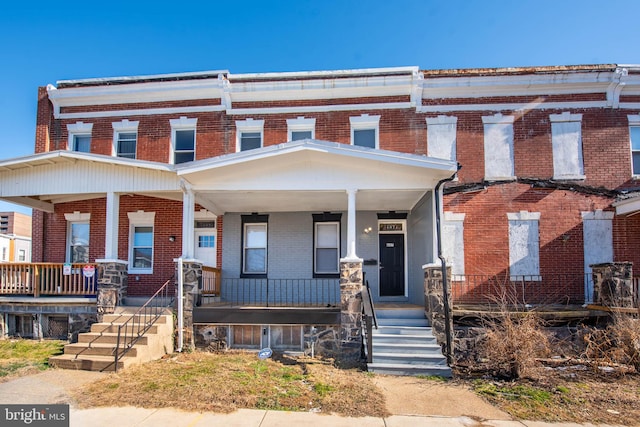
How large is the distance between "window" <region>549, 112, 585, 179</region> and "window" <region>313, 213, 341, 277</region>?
647 centimetres

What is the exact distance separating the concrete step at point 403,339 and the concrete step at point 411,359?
1.57ft

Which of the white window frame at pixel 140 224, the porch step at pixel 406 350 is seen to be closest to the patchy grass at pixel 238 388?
the porch step at pixel 406 350

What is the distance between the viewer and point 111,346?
8.82 m

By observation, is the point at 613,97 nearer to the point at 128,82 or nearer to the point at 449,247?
the point at 449,247

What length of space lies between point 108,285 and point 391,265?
7624 mm

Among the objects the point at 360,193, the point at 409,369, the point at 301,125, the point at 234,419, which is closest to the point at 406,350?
the point at 409,369

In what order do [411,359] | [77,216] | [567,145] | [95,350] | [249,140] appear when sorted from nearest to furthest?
[411,359] → [95,350] → [567,145] → [249,140] → [77,216]

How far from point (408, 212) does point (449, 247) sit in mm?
1574

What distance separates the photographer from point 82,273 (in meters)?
A: 11.6

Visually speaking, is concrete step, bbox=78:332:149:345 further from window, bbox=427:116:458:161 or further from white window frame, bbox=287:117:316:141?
window, bbox=427:116:458:161

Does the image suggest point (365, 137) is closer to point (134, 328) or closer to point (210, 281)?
point (210, 281)

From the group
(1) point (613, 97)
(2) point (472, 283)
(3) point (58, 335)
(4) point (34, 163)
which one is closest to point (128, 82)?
(4) point (34, 163)

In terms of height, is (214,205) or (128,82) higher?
(128,82)

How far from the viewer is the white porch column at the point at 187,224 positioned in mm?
10414
